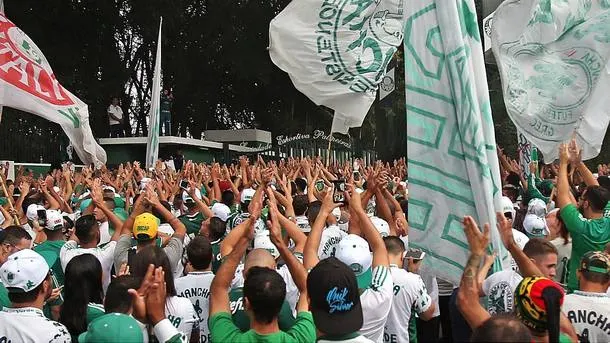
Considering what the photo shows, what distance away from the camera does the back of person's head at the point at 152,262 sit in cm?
459

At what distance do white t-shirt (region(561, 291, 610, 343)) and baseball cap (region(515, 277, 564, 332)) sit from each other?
1017 mm

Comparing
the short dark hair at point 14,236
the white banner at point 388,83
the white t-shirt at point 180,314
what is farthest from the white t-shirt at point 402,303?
the white banner at point 388,83

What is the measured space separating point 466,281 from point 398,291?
1756mm

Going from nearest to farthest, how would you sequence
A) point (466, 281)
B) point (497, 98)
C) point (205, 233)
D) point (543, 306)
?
point (543, 306) → point (466, 281) → point (205, 233) → point (497, 98)

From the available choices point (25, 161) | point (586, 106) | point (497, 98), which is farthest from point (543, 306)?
point (497, 98)

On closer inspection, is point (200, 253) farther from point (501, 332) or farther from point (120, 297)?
point (501, 332)

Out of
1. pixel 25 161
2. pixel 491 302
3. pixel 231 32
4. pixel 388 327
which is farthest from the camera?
pixel 231 32

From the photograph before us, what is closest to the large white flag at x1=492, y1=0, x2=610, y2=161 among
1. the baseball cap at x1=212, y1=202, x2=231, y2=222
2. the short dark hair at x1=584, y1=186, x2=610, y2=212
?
the short dark hair at x1=584, y1=186, x2=610, y2=212

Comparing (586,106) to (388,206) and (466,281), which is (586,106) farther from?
(466,281)

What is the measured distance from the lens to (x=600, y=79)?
8.89m

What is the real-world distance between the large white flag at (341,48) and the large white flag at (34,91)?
2943mm

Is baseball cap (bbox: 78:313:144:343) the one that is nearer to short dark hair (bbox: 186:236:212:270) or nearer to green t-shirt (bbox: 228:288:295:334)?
green t-shirt (bbox: 228:288:295:334)

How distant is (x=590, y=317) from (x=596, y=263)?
325mm

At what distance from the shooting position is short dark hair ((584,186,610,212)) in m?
6.26
